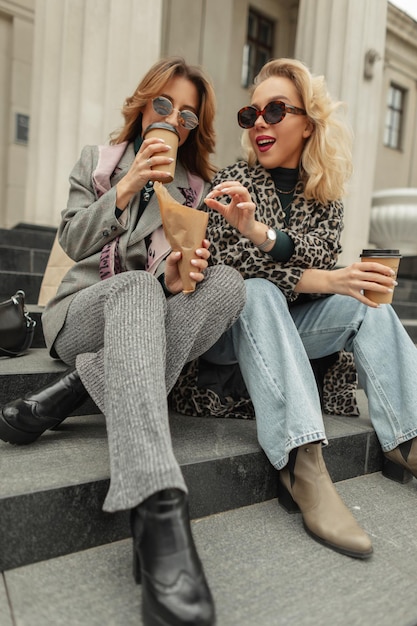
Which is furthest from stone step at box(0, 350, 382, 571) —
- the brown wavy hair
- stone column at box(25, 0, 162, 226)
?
stone column at box(25, 0, 162, 226)

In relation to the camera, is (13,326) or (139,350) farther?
(13,326)

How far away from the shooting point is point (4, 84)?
6289 millimetres

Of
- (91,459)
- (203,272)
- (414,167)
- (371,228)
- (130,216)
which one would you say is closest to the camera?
(91,459)

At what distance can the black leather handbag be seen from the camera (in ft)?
6.37

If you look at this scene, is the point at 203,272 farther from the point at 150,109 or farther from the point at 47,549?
the point at 47,549

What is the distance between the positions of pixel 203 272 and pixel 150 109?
2.46 ft

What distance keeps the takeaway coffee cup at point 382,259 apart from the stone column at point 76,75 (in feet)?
10.4

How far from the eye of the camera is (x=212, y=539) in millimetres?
1302

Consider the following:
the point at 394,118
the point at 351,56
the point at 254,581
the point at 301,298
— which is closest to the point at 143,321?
the point at 254,581

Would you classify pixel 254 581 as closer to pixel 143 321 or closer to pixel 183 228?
pixel 143 321

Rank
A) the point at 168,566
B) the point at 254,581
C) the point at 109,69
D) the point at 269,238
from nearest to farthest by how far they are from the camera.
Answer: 1. the point at 168,566
2. the point at 254,581
3. the point at 269,238
4. the point at 109,69

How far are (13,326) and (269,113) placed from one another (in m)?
1.33

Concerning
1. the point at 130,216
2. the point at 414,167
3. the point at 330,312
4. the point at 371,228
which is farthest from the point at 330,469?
the point at 414,167

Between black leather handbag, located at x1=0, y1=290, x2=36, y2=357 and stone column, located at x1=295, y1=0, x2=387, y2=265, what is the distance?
4.10 m
